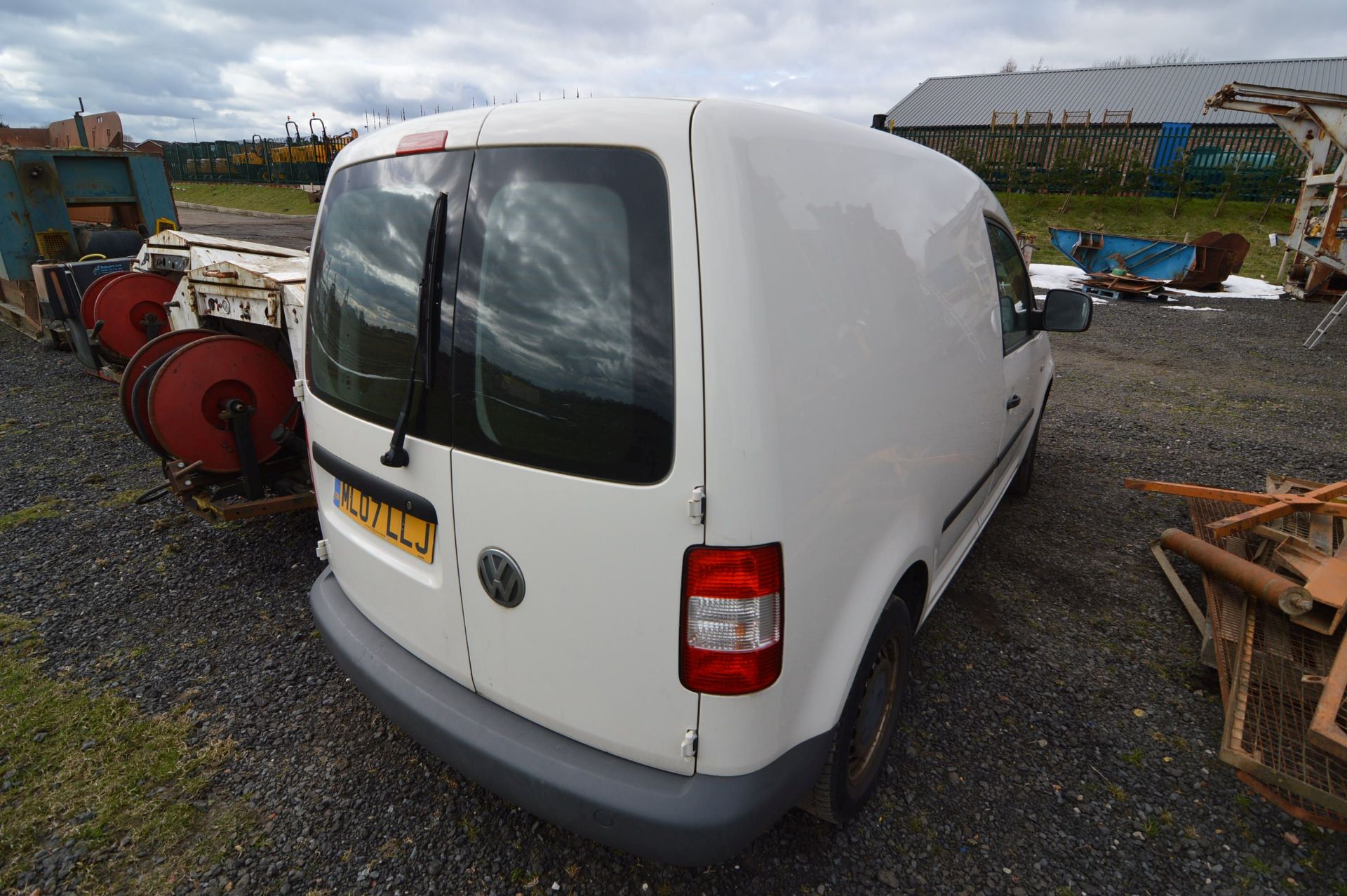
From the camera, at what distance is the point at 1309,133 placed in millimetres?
9953

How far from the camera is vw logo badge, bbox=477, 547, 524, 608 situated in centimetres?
154

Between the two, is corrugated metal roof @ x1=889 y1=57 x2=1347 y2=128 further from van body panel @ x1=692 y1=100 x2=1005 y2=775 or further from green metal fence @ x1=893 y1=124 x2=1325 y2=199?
van body panel @ x1=692 y1=100 x2=1005 y2=775

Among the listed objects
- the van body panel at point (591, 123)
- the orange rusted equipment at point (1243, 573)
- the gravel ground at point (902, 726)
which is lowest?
the gravel ground at point (902, 726)

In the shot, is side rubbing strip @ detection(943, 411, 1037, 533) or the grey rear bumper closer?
the grey rear bumper

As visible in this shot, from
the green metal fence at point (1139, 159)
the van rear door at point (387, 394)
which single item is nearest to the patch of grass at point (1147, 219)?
the green metal fence at point (1139, 159)

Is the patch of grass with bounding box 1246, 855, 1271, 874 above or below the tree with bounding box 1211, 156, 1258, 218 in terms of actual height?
below

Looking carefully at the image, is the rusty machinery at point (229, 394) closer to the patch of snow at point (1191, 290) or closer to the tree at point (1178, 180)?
the patch of snow at point (1191, 290)

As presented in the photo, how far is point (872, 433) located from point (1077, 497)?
335cm

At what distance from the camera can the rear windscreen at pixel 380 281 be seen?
5.20 feet

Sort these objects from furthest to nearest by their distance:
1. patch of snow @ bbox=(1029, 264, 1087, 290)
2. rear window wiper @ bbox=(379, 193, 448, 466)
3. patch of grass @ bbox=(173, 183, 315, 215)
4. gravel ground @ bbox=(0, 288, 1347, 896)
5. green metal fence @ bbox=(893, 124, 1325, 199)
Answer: patch of grass @ bbox=(173, 183, 315, 215), green metal fence @ bbox=(893, 124, 1325, 199), patch of snow @ bbox=(1029, 264, 1087, 290), gravel ground @ bbox=(0, 288, 1347, 896), rear window wiper @ bbox=(379, 193, 448, 466)

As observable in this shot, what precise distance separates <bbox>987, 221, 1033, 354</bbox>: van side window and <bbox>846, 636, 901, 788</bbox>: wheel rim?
1.31 metres

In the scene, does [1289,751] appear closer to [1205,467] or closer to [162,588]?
[1205,467]

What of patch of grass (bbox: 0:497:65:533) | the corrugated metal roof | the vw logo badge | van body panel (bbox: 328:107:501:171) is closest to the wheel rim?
the vw logo badge

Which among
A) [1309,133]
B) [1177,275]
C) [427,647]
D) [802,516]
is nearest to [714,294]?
[802,516]
